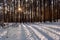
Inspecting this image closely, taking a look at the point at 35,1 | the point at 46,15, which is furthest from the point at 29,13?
A: the point at 46,15

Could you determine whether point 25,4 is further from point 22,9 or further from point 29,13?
point 29,13

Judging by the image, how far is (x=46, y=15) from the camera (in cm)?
5900

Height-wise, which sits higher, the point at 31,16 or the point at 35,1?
the point at 35,1

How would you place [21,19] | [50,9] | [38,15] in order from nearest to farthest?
[50,9] → [38,15] → [21,19]

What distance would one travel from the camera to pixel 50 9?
5572cm

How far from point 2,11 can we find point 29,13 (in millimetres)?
39769

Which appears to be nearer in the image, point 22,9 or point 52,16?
point 52,16

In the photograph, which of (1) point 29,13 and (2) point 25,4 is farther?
(1) point 29,13

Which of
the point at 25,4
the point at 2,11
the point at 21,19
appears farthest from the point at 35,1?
the point at 2,11

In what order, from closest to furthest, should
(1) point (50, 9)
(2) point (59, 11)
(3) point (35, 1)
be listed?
(2) point (59, 11) → (1) point (50, 9) → (3) point (35, 1)

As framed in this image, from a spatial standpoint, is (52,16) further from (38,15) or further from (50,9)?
(38,15)

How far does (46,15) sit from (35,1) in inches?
321

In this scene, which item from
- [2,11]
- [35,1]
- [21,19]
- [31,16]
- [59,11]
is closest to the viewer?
[2,11]

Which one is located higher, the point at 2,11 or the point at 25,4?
the point at 25,4
